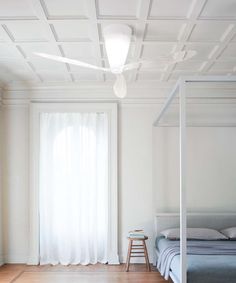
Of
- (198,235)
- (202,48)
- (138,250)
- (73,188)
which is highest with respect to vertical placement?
(202,48)

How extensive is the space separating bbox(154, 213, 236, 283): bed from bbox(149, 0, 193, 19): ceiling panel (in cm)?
217

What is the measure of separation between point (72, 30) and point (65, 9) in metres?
0.44

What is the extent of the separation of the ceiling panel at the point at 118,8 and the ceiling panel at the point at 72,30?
26 centimetres

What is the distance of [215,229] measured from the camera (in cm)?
506

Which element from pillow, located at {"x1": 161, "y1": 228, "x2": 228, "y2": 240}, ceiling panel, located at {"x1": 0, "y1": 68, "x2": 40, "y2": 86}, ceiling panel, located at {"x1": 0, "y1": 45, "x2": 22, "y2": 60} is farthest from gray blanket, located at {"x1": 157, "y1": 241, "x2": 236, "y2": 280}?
ceiling panel, located at {"x1": 0, "y1": 68, "x2": 40, "y2": 86}

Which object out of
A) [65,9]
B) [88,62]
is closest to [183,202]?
[65,9]

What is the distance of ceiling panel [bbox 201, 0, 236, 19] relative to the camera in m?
2.82

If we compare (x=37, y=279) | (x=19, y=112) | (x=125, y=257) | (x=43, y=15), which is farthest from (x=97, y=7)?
(x=125, y=257)

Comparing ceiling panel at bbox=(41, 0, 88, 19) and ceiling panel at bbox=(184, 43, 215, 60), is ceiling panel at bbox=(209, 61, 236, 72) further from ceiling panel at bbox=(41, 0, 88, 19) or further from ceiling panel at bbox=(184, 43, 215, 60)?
ceiling panel at bbox=(41, 0, 88, 19)

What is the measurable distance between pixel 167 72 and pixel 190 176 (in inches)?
63.4

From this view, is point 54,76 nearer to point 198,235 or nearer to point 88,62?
point 88,62

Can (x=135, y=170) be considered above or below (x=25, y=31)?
below

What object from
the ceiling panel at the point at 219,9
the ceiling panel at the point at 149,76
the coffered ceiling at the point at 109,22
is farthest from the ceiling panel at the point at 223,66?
the ceiling panel at the point at 219,9

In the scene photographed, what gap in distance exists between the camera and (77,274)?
4.65m
